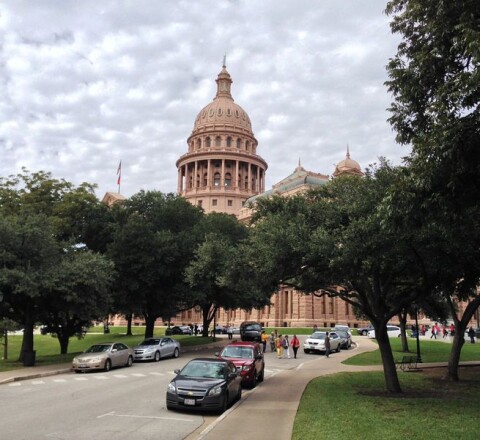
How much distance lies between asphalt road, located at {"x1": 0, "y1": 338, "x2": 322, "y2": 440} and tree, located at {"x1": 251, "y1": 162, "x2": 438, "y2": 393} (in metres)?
5.30

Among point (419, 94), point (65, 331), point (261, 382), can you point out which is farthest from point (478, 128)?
point (65, 331)

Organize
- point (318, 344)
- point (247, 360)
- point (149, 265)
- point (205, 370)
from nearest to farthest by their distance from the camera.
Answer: point (205, 370), point (247, 360), point (318, 344), point (149, 265)

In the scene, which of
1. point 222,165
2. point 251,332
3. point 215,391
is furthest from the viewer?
point 222,165

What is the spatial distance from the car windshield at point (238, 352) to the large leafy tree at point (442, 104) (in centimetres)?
961

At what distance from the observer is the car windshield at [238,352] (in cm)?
2097

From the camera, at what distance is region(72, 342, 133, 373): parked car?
25.7 m

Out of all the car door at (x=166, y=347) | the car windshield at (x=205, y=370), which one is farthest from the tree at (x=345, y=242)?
Answer: the car door at (x=166, y=347)

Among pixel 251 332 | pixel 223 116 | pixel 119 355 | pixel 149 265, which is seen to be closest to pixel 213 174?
pixel 223 116

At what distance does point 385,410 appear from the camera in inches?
531

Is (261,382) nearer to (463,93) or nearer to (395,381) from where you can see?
(395,381)

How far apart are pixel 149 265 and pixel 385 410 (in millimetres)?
27464

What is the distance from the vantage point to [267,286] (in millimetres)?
18984

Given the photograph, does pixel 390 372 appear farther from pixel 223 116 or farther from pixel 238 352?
pixel 223 116

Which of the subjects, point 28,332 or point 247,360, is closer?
point 247,360
